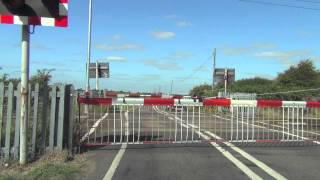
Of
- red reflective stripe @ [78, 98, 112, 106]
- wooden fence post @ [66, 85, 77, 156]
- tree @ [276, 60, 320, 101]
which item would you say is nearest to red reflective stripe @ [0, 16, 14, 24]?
wooden fence post @ [66, 85, 77, 156]

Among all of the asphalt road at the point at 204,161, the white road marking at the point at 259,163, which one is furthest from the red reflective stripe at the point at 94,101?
the white road marking at the point at 259,163

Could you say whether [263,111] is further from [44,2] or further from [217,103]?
[44,2]

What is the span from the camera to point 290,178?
959cm

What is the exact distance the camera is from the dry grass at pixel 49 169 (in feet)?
31.5

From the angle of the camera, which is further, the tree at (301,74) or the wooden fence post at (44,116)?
the tree at (301,74)

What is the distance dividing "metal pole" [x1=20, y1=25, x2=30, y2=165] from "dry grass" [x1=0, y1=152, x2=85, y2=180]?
30cm

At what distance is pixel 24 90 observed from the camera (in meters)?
10.7

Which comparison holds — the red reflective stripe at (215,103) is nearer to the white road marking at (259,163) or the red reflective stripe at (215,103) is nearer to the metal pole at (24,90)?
the white road marking at (259,163)

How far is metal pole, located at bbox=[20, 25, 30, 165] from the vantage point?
10531 millimetres

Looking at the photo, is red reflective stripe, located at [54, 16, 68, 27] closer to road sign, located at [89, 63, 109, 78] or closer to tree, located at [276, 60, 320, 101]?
road sign, located at [89, 63, 109, 78]

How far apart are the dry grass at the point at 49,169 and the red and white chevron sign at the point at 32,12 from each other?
7.98 ft

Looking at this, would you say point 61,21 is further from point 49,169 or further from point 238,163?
point 238,163

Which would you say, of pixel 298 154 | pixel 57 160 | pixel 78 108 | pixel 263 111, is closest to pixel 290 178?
pixel 298 154

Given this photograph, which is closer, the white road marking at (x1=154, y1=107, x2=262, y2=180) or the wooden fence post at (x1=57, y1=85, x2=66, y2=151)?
the white road marking at (x1=154, y1=107, x2=262, y2=180)
